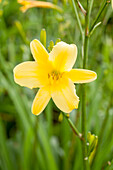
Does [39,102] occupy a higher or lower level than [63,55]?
lower

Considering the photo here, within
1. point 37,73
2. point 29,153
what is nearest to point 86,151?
point 37,73

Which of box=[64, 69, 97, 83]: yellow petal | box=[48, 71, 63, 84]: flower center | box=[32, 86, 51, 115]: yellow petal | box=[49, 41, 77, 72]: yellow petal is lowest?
box=[32, 86, 51, 115]: yellow petal

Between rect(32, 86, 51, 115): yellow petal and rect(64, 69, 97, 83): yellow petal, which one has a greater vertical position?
rect(64, 69, 97, 83): yellow petal

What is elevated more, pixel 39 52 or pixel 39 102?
pixel 39 52
